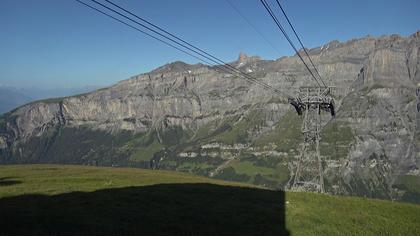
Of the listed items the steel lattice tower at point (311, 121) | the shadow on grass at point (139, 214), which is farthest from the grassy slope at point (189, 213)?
the steel lattice tower at point (311, 121)

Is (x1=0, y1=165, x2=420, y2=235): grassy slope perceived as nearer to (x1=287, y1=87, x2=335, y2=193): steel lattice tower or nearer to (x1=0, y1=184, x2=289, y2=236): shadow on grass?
(x1=0, y1=184, x2=289, y2=236): shadow on grass

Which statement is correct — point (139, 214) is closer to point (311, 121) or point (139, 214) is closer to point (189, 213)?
point (189, 213)

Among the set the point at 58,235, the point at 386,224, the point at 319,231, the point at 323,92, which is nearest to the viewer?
the point at 58,235

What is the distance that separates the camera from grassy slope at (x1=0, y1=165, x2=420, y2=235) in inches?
874

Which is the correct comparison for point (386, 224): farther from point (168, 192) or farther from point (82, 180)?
point (82, 180)

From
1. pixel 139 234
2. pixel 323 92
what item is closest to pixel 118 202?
pixel 139 234

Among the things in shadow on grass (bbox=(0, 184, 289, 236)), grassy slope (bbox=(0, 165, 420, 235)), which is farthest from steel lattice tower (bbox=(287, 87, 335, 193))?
shadow on grass (bbox=(0, 184, 289, 236))

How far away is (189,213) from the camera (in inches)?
1070

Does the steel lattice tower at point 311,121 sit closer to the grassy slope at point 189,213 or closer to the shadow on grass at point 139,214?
the grassy slope at point 189,213

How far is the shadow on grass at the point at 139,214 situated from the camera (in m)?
21.3

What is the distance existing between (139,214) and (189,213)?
3.26 meters

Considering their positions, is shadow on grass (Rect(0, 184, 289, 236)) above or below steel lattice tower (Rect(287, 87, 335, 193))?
below

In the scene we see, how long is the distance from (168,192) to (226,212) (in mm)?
8691

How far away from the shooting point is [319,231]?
2500 cm
